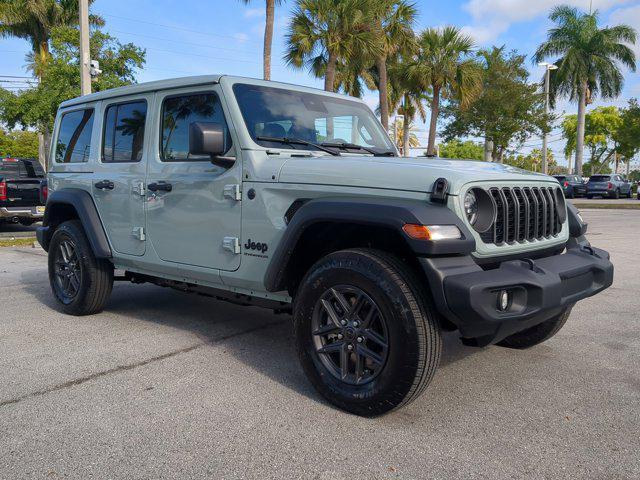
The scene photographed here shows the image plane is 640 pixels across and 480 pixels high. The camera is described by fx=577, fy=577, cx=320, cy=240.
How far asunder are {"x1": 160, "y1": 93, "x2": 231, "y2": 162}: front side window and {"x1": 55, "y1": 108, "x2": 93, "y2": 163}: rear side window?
3.95 feet

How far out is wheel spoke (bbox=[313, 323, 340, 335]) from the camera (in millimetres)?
3219

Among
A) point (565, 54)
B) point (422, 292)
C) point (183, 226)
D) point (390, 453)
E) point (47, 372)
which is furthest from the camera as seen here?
point (565, 54)

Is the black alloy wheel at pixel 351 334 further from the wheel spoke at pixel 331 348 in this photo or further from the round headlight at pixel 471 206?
the round headlight at pixel 471 206

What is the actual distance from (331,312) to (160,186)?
6.10ft

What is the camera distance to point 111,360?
4062 millimetres

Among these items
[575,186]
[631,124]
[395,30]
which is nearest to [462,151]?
[631,124]

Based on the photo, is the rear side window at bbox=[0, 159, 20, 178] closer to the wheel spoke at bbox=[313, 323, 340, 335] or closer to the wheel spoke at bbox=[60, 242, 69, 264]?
the wheel spoke at bbox=[60, 242, 69, 264]

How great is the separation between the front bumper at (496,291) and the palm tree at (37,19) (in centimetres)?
3306

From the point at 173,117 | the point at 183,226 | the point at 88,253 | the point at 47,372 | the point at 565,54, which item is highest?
the point at 565,54

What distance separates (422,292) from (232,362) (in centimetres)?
168

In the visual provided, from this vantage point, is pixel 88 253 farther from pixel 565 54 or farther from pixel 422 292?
pixel 565 54

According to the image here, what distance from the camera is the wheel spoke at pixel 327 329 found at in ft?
10.6

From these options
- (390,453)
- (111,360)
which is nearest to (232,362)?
(111,360)

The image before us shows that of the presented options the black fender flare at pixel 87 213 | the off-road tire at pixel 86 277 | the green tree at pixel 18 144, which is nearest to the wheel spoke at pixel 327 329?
the black fender flare at pixel 87 213
